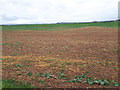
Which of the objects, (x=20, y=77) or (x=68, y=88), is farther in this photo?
(x=20, y=77)

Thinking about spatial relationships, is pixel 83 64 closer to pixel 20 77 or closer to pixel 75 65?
pixel 75 65

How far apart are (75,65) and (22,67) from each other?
10.8 ft

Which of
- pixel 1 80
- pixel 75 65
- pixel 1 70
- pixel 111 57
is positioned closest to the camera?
pixel 1 80

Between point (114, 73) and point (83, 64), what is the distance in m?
1.89

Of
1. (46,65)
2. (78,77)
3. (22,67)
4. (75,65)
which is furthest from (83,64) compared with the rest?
(22,67)

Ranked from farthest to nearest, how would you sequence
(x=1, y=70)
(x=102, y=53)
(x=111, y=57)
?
(x=102, y=53) < (x=111, y=57) < (x=1, y=70)

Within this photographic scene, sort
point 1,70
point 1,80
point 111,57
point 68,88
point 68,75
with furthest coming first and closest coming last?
point 111,57 → point 1,70 → point 68,75 → point 1,80 → point 68,88

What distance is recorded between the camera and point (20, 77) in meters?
5.93

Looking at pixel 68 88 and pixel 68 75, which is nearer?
pixel 68 88

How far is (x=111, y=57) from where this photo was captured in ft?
28.5

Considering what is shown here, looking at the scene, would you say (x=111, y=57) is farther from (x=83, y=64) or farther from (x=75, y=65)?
(x=75, y=65)

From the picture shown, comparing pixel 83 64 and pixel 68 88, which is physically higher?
pixel 83 64

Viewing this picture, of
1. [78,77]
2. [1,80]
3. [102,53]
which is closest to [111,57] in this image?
[102,53]

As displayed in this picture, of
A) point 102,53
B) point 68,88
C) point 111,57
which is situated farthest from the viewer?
point 102,53
